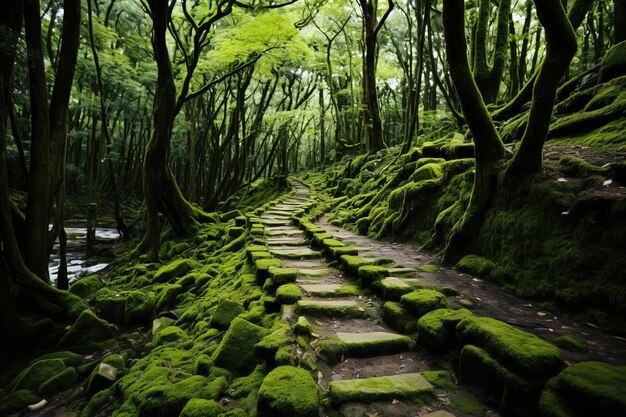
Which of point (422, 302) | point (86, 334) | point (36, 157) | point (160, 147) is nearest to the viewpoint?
point (422, 302)

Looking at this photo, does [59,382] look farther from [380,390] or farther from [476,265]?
[476,265]

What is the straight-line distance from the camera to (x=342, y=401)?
2.28m

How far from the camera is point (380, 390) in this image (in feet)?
7.71

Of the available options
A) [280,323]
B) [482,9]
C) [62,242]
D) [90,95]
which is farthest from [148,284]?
[90,95]

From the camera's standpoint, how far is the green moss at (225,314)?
4160 millimetres

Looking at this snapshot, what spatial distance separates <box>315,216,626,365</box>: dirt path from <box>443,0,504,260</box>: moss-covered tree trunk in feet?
2.19

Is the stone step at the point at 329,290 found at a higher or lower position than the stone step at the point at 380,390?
higher

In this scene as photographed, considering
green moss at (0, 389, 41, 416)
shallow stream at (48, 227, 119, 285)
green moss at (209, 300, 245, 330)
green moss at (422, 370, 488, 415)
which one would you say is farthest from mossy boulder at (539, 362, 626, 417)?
shallow stream at (48, 227, 119, 285)

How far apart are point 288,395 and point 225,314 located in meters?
2.25

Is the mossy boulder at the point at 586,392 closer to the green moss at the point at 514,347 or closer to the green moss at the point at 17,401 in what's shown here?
the green moss at the point at 514,347

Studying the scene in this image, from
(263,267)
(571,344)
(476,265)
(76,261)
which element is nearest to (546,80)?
(476,265)

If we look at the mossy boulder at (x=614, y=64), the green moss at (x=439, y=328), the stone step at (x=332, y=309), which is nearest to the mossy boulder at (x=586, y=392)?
the green moss at (x=439, y=328)

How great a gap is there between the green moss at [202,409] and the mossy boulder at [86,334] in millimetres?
3482

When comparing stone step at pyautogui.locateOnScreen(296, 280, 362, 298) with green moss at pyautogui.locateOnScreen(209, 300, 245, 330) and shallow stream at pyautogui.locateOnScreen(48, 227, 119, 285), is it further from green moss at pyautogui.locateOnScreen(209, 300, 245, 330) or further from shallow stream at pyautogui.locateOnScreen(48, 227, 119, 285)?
shallow stream at pyautogui.locateOnScreen(48, 227, 119, 285)
